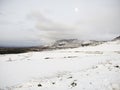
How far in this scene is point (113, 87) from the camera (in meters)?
10.2

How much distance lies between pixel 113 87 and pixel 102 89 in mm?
930

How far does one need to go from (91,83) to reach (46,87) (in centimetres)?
416

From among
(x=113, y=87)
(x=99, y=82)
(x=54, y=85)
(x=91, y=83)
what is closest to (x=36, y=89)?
(x=54, y=85)

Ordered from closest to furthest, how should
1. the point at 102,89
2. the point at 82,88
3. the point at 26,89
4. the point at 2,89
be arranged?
the point at 102,89
the point at 82,88
the point at 26,89
the point at 2,89

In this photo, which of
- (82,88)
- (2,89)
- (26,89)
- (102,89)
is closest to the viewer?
(102,89)

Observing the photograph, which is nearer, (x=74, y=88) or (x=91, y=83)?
(x=74, y=88)

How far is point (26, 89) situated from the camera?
11.5m

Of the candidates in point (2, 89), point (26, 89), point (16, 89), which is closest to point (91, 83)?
point (26, 89)

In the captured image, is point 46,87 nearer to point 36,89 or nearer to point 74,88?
point 36,89

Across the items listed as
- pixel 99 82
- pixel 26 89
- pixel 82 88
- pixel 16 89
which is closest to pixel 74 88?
pixel 82 88

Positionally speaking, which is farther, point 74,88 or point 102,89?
point 74,88

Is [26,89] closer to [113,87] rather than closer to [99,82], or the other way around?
[99,82]

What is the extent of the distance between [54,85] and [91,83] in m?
3.45

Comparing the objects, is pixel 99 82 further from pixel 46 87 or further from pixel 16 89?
pixel 16 89
